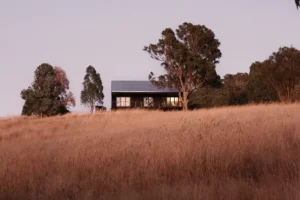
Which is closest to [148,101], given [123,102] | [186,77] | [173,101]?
[173,101]

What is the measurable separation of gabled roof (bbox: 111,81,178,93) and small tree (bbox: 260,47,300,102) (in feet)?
46.3

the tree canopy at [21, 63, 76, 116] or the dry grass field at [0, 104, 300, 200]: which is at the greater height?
the tree canopy at [21, 63, 76, 116]

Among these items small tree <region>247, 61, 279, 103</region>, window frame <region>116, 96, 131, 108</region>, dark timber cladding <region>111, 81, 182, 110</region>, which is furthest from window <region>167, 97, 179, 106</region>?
small tree <region>247, 61, 279, 103</region>

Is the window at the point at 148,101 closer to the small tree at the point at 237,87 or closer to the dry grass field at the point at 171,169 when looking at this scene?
the small tree at the point at 237,87

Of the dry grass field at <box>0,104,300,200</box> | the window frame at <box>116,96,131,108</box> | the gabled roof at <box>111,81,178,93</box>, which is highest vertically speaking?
the gabled roof at <box>111,81,178,93</box>

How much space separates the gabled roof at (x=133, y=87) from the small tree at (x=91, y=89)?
2.09m

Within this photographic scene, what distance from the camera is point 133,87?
5278 cm

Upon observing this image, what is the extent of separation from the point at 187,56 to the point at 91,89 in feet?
58.1

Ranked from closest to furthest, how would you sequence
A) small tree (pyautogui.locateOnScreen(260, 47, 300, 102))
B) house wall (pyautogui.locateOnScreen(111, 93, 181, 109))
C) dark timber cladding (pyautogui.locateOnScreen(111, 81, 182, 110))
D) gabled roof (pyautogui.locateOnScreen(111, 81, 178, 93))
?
small tree (pyautogui.locateOnScreen(260, 47, 300, 102))
gabled roof (pyautogui.locateOnScreen(111, 81, 178, 93))
dark timber cladding (pyautogui.locateOnScreen(111, 81, 182, 110))
house wall (pyautogui.locateOnScreen(111, 93, 181, 109))

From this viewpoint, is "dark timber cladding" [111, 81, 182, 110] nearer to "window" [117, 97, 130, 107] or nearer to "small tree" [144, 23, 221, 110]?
"window" [117, 97, 130, 107]

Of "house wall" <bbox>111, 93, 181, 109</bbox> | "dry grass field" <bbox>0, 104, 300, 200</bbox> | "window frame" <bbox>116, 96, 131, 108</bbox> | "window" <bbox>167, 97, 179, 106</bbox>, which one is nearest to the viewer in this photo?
"dry grass field" <bbox>0, 104, 300, 200</bbox>

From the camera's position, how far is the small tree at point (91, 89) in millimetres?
54250

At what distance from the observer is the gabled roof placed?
5075 cm

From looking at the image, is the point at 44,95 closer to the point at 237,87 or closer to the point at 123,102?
the point at 123,102
